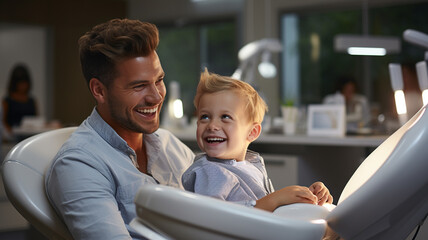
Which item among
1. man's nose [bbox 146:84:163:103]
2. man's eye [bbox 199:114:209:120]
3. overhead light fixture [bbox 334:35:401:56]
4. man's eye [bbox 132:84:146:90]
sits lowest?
man's eye [bbox 199:114:209:120]

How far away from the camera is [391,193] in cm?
60

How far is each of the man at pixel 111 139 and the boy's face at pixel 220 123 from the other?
0.10 metres

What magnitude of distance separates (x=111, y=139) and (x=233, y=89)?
0.91ft

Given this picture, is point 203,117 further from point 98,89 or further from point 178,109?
point 178,109

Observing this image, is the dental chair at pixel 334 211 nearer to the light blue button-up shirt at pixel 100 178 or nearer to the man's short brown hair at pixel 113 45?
the light blue button-up shirt at pixel 100 178

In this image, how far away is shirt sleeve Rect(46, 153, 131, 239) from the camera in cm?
92

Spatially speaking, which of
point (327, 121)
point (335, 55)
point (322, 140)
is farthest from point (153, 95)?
point (335, 55)

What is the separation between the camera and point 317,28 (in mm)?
6781

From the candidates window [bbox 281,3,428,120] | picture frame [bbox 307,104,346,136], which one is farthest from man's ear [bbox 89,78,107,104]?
window [bbox 281,3,428,120]

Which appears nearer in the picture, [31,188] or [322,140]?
[31,188]

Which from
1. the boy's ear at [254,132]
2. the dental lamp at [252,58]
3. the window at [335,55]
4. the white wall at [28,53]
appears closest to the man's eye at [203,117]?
the boy's ear at [254,132]

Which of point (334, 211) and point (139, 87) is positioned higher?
point (139, 87)

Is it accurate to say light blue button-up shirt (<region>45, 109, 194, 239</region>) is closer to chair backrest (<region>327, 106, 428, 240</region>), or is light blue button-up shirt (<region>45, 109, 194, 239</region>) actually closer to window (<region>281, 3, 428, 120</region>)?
chair backrest (<region>327, 106, 428, 240</region>)

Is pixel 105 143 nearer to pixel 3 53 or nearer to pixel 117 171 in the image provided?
pixel 117 171
